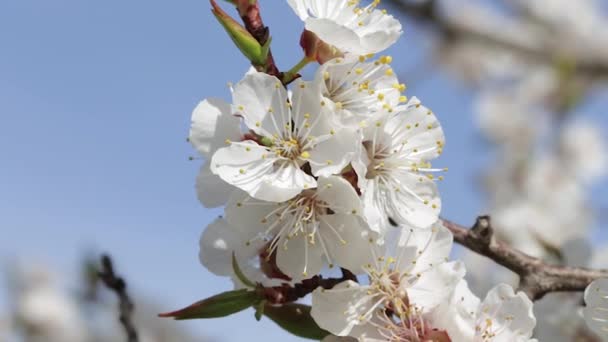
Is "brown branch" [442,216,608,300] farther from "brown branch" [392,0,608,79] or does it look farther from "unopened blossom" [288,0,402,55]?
"brown branch" [392,0,608,79]

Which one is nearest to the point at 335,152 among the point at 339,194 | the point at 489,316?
the point at 339,194

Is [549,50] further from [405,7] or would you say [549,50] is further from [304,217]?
[304,217]

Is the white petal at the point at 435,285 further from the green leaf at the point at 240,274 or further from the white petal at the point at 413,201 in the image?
the green leaf at the point at 240,274

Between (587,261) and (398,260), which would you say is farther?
(587,261)

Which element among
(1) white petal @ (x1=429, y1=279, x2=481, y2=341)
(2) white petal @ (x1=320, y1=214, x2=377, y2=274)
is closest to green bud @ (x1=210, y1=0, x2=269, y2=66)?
(2) white petal @ (x1=320, y1=214, x2=377, y2=274)

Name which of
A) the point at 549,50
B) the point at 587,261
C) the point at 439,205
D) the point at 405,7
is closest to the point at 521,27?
the point at 549,50

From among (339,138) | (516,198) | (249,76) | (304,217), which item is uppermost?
(249,76)
